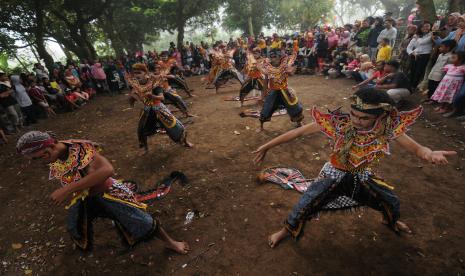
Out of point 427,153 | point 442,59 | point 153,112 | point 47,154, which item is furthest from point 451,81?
point 47,154

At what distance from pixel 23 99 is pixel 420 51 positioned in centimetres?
1337

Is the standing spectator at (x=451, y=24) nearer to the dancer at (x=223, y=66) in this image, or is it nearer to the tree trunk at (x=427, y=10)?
the tree trunk at (x=427, y=10)

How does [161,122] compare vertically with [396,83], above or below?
above

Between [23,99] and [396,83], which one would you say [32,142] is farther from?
[23,99]

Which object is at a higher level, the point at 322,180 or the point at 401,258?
the point at 322,180

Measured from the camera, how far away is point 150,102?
5.30m

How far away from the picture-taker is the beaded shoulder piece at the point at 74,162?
2.52m

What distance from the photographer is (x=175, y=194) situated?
439 centimetres

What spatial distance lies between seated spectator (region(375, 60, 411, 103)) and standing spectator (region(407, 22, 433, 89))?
1651 millimetres

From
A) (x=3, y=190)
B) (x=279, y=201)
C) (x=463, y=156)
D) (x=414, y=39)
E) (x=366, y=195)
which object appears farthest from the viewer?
(x=414, y=39)

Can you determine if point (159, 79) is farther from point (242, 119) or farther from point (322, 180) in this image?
point (322, 180)

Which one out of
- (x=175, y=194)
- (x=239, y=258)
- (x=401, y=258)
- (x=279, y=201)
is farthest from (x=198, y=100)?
(x=401, y=258)

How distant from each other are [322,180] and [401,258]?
129cm

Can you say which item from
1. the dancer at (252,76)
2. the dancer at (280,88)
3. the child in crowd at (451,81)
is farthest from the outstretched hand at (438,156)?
→ the dancer at (252,76)
